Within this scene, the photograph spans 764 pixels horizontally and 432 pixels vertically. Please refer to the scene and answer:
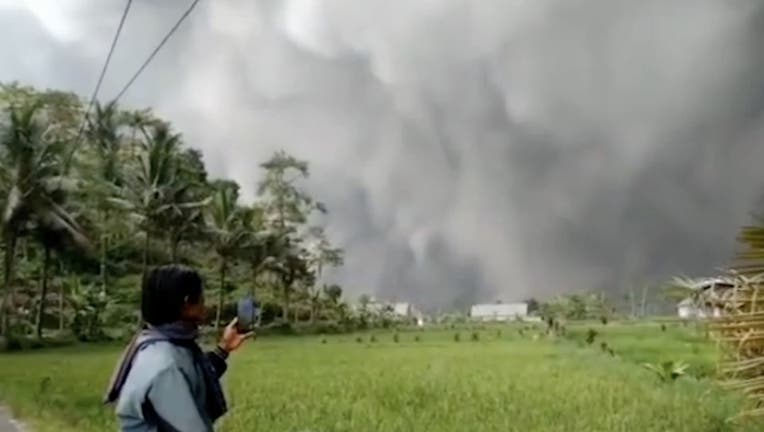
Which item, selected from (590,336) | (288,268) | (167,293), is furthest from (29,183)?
(167,293)

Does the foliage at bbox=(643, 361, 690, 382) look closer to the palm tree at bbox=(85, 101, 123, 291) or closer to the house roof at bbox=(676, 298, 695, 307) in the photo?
the house roof at bbox=(676, 298, 695, 307)

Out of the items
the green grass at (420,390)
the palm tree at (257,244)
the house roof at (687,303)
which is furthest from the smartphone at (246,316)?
the palm tree at (257,244)

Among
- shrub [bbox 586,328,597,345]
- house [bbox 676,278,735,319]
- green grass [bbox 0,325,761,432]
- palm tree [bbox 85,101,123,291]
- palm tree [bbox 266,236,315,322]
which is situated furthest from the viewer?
palm tree [bbox 85,101,123,291]

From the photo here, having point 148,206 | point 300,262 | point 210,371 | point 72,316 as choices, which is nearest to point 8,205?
point 148,206

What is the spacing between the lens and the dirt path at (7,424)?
7270 mm

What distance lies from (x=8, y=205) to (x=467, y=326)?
9351 mm

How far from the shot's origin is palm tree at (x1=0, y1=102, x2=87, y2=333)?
55.4 ft

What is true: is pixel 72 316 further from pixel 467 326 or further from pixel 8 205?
pixel 467 326

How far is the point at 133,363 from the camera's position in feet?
5.79

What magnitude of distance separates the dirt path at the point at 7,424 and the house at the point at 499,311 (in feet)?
47.0

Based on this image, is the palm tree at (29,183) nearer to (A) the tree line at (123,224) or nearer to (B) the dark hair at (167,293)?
(A) the tree line at (123,224)

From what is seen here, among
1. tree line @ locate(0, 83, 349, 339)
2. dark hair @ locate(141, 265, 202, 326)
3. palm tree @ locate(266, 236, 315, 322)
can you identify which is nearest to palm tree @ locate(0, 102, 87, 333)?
tree line @ locate(0, 83, 349, 339)

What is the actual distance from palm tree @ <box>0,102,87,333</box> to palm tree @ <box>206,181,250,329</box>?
2.35 metres

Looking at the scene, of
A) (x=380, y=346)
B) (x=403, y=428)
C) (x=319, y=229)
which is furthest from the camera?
(x=319, y=229)
